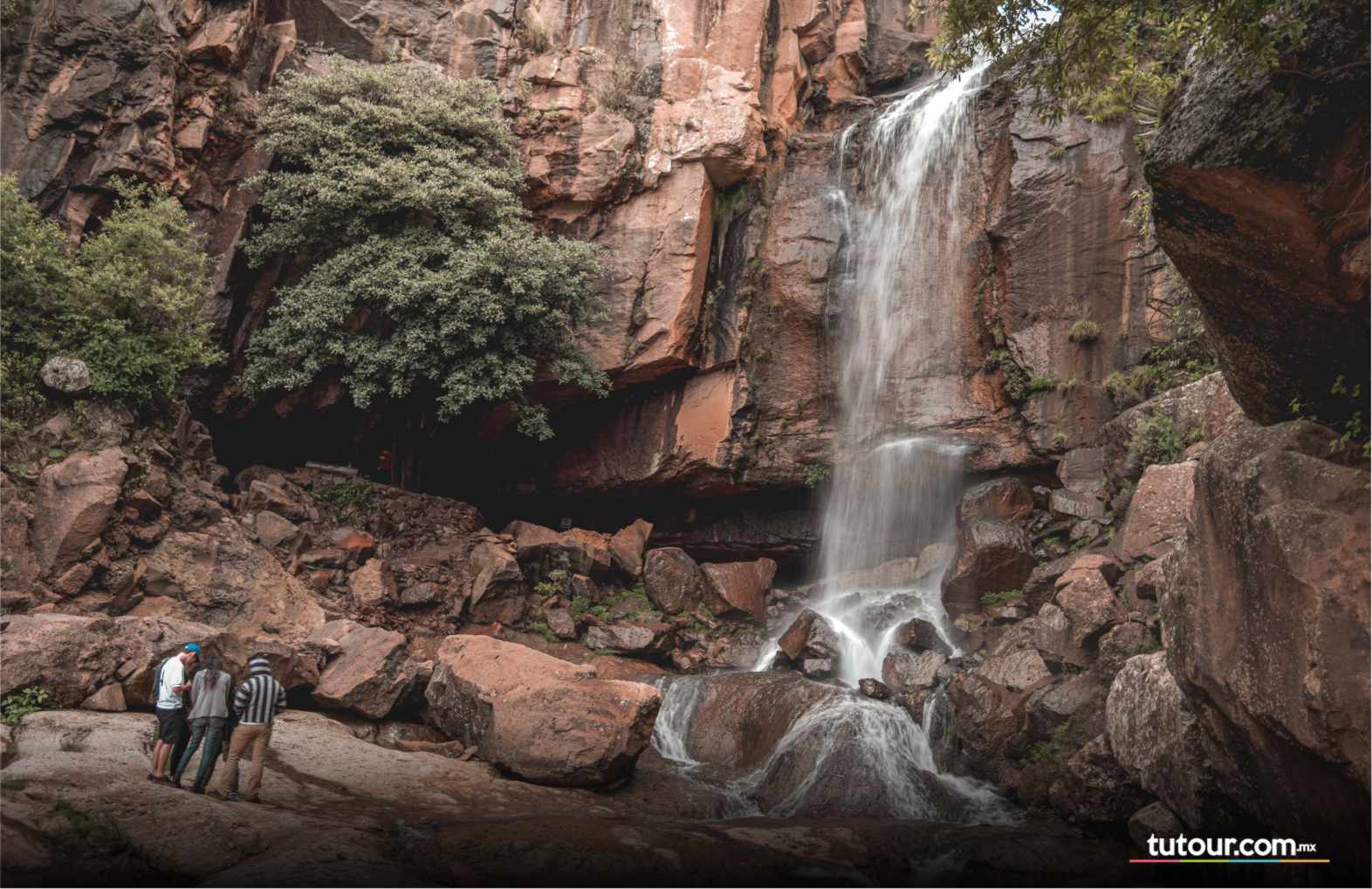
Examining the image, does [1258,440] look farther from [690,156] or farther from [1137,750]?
[690,156]

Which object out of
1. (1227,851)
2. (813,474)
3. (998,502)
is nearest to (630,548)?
(813,474)

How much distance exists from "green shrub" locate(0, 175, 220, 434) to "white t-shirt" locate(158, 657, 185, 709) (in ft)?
25.0

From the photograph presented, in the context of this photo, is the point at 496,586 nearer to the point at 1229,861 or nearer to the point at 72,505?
the point at 72,505

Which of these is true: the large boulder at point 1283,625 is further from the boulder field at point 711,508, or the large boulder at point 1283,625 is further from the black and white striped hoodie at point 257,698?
the black and white striped hoodie at point 257,698

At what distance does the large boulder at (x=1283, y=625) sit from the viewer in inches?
226

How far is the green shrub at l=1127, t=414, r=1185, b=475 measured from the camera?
575 inches

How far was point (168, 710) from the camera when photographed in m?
8.89

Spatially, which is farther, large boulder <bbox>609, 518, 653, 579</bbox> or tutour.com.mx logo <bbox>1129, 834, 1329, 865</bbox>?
large boulder <bbox>609, 518, 653, 579</bbox>

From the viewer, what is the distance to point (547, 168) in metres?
20.4

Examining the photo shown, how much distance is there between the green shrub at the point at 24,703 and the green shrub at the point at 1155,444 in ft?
51.4

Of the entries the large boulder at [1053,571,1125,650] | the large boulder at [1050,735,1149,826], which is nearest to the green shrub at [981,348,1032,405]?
the large boulder at [1053,571,1125,650]

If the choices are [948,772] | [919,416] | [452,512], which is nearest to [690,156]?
[919,416]

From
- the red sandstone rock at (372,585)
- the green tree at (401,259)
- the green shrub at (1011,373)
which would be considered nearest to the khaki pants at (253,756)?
the red sandstone rock at (372,585)

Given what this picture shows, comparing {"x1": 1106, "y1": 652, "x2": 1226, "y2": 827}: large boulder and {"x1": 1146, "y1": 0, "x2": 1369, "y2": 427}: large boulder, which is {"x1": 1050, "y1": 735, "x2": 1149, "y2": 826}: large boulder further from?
{"x1": 1146, "y1": 0, "x2": 1369, "y2": 427}: large boulder
